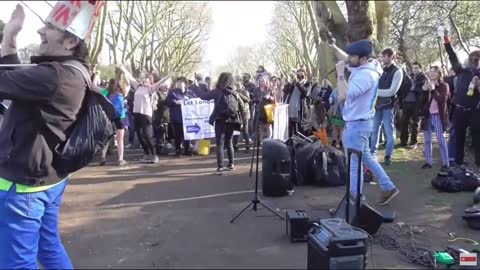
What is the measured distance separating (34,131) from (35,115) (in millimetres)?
100

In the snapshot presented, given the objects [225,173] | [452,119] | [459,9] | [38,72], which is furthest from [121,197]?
[459,9]

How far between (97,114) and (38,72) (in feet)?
1.55

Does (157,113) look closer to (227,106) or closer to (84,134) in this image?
(227,106)

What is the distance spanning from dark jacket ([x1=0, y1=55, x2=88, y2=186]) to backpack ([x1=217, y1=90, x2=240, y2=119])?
19.0ft

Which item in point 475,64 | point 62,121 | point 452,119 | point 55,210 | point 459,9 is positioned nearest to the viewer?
point 62,121

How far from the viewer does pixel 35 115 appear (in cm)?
278

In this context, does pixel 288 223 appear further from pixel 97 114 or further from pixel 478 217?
pixel 97 114

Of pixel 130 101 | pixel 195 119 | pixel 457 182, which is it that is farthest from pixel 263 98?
pixel 457 182

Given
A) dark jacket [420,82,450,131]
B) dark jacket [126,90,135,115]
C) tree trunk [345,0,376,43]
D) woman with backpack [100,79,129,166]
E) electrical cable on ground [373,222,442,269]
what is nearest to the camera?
electrical cable on ground [373,222,442,269]

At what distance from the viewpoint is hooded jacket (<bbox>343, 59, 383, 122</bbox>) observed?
5586mm

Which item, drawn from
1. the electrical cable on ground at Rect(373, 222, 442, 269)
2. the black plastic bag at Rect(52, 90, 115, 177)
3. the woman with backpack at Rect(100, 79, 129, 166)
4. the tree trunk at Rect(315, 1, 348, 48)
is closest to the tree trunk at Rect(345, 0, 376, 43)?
the tree trunk at Rect(315, 1, 348, 48)

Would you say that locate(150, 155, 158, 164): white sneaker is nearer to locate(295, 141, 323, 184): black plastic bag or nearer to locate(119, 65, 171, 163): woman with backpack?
locate(119, 65, 171, 163): woman with backpack

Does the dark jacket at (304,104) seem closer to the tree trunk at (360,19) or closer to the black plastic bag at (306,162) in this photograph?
the tree trunk at (360,19)

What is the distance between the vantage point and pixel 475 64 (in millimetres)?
8453
